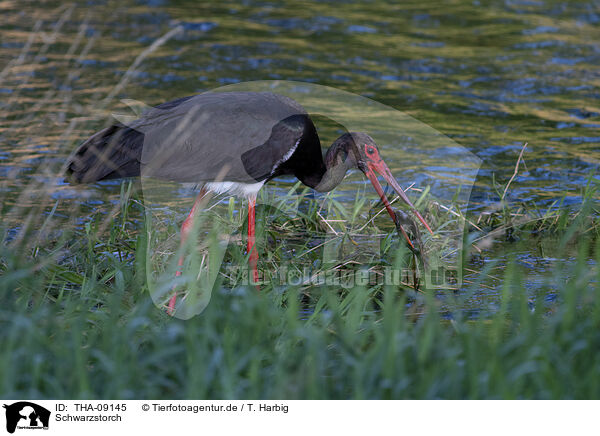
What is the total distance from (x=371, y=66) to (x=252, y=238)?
5.07m

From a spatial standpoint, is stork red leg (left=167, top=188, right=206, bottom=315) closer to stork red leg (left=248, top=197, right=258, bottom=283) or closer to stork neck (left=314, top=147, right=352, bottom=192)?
stork red leg (left=248, top=197, right=258, bottom=283)

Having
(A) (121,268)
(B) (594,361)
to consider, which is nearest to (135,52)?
(A) (121,268)

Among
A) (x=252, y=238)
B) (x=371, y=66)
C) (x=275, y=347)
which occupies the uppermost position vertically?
(x=275, y=347)

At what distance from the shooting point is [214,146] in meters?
4.60

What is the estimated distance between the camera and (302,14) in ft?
36.0

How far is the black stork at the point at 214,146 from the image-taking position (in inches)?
177

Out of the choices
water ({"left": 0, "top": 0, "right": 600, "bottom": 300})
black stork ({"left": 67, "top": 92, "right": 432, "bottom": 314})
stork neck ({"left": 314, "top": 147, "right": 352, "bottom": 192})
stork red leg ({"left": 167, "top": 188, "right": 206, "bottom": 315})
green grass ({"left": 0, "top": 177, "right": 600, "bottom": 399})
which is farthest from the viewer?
water ({"left": 0, "top": 0, "right": 600, "bottom": 300})

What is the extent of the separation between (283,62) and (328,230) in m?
4.42

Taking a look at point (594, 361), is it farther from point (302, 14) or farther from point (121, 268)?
point (302, 14)
